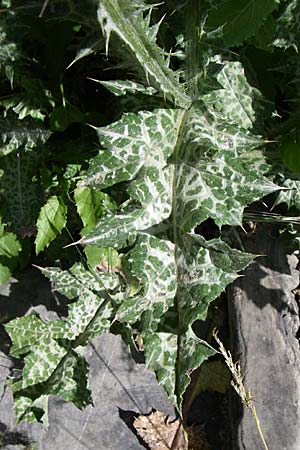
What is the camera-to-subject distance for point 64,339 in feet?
6.47

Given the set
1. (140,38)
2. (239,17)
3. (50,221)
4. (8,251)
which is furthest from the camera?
(8,251)

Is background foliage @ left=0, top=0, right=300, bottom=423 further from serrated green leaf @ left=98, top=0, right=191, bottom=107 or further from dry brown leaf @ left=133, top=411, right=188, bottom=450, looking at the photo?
dry brown leaf @ left=133, top=411, right=188, bottom=450

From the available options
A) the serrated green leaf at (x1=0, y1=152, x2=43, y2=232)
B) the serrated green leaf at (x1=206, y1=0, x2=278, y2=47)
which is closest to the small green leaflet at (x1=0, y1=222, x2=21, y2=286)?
the serrated green leaf at (x1=0, y1=152, x2=43, y2=232)

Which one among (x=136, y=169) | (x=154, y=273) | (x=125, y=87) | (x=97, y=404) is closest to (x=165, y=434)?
(x=97, y=404)

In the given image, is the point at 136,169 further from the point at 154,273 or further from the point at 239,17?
the point at 239,17

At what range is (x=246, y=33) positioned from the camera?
1502 millimetres

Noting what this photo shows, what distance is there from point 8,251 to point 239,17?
1.08 metres

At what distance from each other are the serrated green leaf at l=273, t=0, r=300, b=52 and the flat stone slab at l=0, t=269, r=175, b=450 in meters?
1.27

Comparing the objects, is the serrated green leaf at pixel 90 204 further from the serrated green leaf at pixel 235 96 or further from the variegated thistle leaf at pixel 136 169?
the serrated green leaf at pixel 235 96

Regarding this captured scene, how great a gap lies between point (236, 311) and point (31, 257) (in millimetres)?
783

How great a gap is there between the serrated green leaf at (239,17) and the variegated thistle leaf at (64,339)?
80 centimetres

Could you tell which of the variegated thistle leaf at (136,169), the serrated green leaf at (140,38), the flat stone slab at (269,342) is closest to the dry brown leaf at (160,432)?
the flat stone slab at (269,342)

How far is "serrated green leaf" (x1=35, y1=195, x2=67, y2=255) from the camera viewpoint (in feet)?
6.31

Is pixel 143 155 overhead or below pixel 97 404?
overhead
